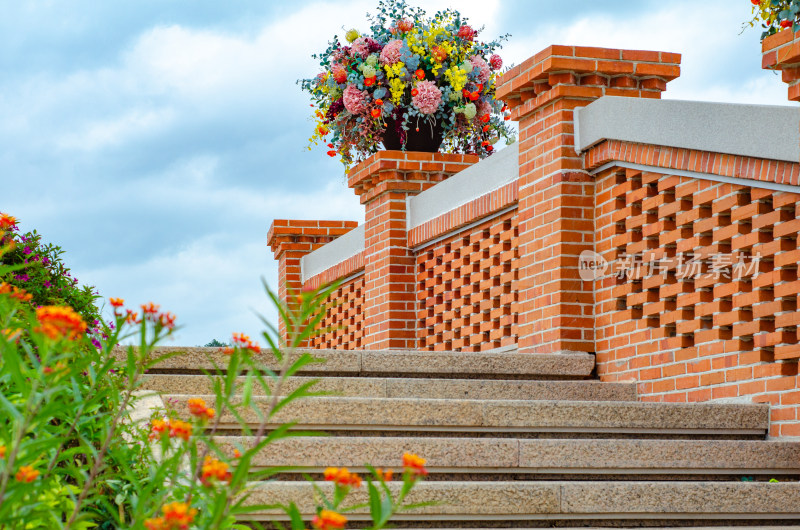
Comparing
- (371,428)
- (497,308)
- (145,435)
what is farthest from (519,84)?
(145,435)

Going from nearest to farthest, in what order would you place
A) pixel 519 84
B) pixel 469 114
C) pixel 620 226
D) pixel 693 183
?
1. pixel 693 183
2. pixel 620 226
3. pixel 519 84
4. pixel 469 114

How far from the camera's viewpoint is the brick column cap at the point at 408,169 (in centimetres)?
1016

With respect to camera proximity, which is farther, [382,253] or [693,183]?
[382,253]

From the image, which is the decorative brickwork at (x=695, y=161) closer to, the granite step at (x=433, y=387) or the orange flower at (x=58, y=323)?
the granite step at (x=433, y=387)

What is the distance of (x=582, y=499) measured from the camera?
4.43 meters

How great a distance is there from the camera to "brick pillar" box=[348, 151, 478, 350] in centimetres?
996

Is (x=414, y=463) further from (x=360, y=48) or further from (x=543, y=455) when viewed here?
(x=360, y=48)

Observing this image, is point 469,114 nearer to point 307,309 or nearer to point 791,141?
point 791,141

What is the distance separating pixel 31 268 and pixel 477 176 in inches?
169

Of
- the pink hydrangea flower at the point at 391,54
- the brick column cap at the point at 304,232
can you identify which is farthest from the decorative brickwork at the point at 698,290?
the brick column cap at the point at 304,232

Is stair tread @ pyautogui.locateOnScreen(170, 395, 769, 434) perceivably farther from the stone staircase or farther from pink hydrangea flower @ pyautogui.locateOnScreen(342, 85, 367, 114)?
pink hydrangea flower @ pyautogui.locateOnScreen(342, 85, 367, 114)

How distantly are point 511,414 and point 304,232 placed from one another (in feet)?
28.5

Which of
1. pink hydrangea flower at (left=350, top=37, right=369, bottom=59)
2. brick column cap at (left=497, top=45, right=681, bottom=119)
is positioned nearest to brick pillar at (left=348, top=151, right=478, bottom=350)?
pink hydrangea flower at (left=350, top=37, right=369, bottom=59)

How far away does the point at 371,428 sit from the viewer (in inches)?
201
